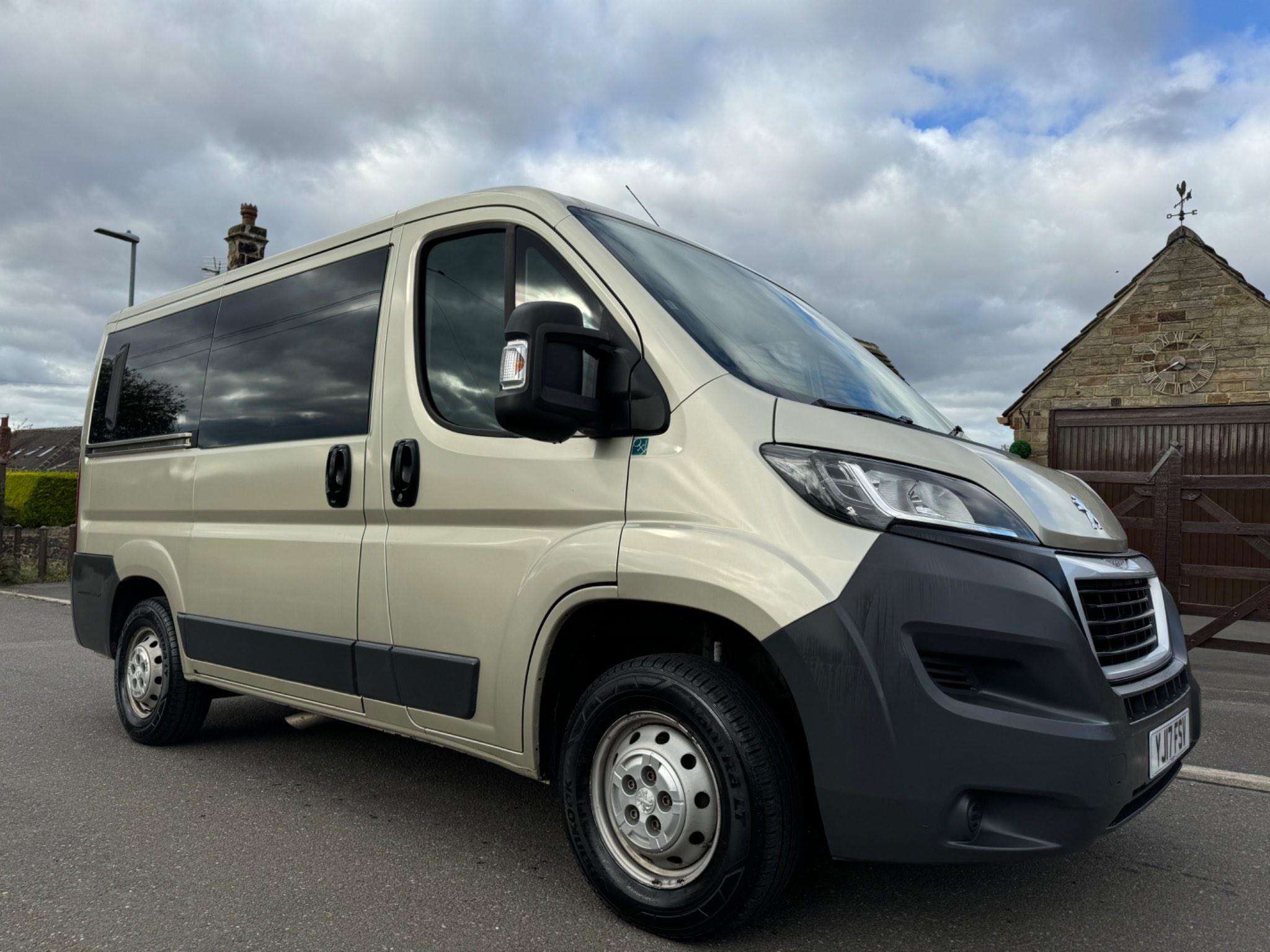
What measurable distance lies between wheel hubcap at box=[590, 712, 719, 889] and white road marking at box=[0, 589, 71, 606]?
39.5 feet

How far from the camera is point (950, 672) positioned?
2.32m

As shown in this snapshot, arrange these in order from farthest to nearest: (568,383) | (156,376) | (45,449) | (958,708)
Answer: (45,449), (156,376), (568,383), (958,708)

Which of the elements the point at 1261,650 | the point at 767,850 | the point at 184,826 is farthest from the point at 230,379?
the point at 1261,650

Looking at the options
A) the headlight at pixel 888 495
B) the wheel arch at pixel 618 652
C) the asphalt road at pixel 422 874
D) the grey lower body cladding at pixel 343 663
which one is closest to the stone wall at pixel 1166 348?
the asphalt road at pixel 422 874

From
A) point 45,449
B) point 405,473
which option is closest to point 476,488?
point 405,473

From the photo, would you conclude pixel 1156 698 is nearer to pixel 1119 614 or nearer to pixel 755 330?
pixel 1119 614

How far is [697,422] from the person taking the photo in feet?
8.62

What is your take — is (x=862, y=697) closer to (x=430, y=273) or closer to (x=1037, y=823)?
(x=1037, y=823)

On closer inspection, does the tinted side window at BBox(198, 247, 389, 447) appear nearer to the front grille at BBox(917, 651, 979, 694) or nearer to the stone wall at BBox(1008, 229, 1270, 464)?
the front grille at BBox(917, 651, 979, 694)

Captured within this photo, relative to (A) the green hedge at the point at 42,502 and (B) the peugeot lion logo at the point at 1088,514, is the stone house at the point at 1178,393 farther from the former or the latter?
(A) the green hedge at the point at 42,502

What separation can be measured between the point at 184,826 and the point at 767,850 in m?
2.28

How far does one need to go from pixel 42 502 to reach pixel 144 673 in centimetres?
2149

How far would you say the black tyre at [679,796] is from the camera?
244cm

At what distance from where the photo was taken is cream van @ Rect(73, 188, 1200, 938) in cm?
230
